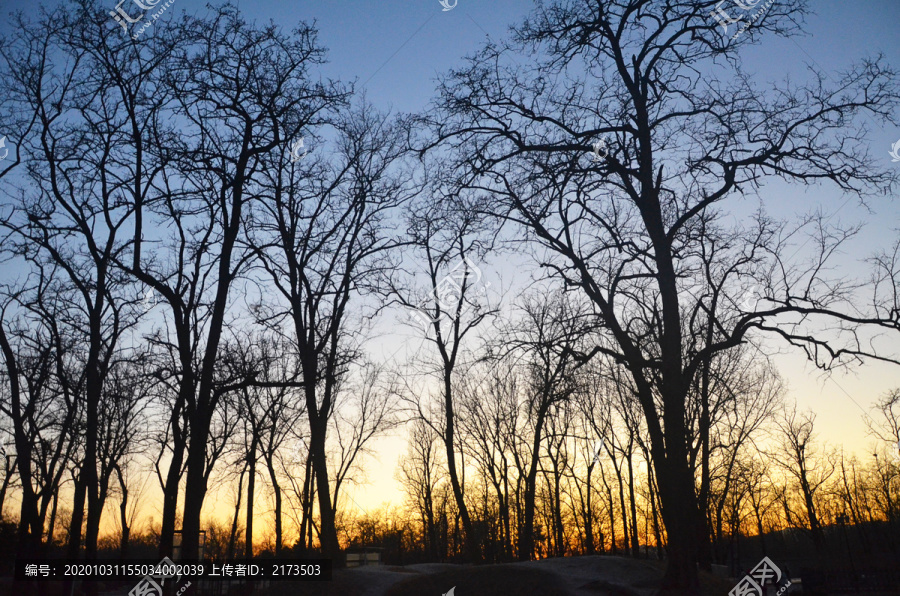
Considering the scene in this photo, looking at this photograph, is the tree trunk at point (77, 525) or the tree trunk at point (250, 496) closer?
the tree trunk at point (77, 525)

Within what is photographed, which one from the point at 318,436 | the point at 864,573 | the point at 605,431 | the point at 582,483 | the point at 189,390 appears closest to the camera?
the point at 189,390

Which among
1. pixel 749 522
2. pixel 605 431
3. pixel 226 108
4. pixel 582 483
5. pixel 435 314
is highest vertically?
pixel 226 108

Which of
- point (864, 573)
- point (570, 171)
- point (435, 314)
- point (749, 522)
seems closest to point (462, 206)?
point (570, 171)

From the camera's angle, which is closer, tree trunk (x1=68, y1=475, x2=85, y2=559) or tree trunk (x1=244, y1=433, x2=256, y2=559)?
tree trunk (x1=68, y1=475, x2=85, y2=559)

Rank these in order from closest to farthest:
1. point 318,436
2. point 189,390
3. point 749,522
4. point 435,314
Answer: point 189,390, point 318,436, point 435,314, point 749,522

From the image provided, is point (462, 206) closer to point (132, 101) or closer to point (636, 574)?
point (132, 101)

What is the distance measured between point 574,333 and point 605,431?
2740 cm

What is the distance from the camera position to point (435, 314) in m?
25.0

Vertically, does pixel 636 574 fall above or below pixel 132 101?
below

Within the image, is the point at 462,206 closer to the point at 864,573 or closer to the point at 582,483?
the point at 864,573

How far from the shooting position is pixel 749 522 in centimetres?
5059

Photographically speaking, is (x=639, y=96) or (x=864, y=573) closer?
(x=639, y=96)

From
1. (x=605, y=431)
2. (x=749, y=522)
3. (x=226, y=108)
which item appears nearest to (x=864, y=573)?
(x=605, y=431)

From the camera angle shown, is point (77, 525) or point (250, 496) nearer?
point (77, 525)
